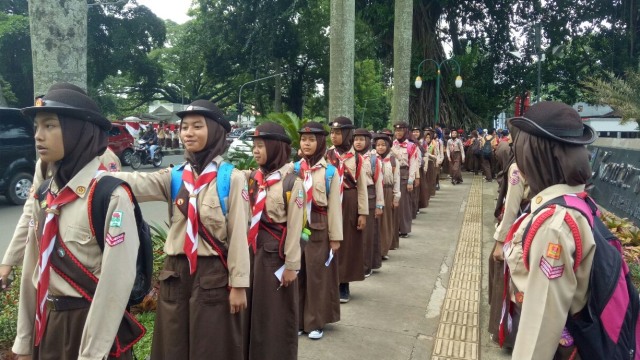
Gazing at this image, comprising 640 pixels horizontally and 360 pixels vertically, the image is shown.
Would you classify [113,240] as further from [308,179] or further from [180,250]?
[308,179]

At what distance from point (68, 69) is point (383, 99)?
176 ft

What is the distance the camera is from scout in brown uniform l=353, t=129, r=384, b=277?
6410 millimetres

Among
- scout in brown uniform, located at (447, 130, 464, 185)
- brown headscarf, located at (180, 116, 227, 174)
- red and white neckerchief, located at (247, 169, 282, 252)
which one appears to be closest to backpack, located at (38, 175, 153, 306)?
brown headscarf, located at (180, 116, 227, 174)

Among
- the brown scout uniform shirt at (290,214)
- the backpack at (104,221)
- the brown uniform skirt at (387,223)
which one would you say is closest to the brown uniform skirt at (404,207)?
the brown uniform skirt at (387,223)

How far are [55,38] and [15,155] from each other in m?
7.71

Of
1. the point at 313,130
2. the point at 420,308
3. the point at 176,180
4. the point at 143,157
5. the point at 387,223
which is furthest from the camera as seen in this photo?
the point at 143,157

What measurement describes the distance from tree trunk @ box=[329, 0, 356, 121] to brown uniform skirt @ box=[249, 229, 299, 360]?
530 cm

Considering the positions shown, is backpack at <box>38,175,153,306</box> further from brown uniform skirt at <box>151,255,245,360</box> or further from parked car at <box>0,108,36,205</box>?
parked car at <box>0,108,36,205</box>

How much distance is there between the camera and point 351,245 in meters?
5.84

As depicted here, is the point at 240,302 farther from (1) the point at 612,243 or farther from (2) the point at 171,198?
(1) the point at 612,243

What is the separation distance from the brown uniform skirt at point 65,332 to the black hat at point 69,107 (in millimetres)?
857

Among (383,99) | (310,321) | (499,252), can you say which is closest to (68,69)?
(310,321)

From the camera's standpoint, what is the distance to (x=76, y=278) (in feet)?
7.45

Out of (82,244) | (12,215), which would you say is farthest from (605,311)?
(12,215)
